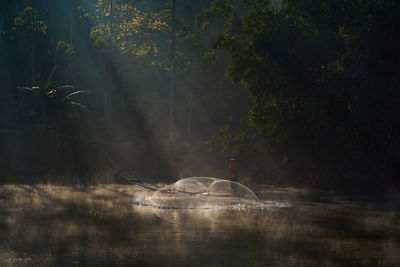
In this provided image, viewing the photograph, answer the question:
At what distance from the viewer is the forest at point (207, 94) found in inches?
1121

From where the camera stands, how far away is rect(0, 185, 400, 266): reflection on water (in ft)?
37.5

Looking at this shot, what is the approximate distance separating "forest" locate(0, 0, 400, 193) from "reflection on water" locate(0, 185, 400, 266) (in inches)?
303

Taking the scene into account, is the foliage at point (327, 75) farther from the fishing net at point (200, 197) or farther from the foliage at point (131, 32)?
the foliage at point (131, 32)

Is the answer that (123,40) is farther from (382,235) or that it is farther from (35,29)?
(382,235)

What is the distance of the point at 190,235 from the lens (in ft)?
47.1

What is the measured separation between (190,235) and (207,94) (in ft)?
136

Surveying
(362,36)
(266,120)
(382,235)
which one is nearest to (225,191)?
(266,120)

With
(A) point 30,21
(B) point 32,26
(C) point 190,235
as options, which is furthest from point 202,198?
(A) point 30,21

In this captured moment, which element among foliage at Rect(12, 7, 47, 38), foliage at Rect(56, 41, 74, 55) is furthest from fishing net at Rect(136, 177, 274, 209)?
foliage at Rect(56, 41, 74, 55)

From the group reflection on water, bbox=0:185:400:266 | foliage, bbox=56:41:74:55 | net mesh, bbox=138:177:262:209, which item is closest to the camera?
reflection on water, bbox=0:185:400:266

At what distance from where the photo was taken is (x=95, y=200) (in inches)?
902

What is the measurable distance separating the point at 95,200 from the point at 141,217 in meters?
5.58

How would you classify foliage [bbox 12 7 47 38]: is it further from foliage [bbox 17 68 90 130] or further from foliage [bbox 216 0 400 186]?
foliage [bbox 216 0 400 186]

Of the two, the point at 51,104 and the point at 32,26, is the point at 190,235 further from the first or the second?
the point at 32,26
